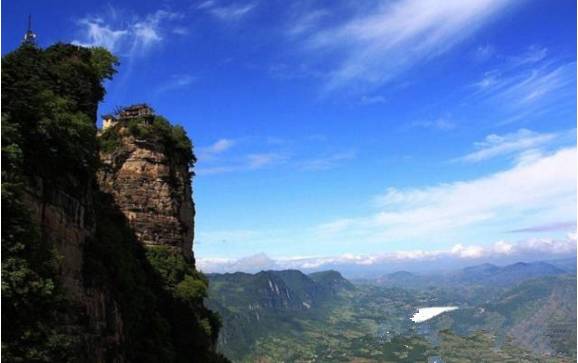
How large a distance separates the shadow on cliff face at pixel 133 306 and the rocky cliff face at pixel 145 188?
1.14 meters

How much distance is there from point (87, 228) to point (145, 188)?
20.6m

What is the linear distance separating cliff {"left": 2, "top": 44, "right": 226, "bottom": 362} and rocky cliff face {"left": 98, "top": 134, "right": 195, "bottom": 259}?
0.10 meters

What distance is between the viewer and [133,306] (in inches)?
1601

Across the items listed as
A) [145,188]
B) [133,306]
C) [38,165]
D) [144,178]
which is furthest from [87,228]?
[144,178]

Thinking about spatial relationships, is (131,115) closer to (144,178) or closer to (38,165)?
(144,178)

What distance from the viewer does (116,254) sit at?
39.3m

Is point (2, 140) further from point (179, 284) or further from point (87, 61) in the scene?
point (179, 284)

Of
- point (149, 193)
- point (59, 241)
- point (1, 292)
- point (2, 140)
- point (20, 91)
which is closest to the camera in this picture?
point (1, 292)

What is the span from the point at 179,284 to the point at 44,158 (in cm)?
2961

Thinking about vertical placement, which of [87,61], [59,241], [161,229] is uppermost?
[87,61]

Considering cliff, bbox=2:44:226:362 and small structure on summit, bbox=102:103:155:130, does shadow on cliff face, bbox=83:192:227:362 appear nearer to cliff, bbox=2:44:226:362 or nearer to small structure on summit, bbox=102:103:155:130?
cliff, bbox=2:44:226:362

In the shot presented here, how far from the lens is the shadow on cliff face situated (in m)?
33.5

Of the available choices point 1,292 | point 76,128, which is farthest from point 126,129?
point 1,292

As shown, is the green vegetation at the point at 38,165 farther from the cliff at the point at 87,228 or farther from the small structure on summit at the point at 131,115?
the small structure on summit at the point at 131,115
